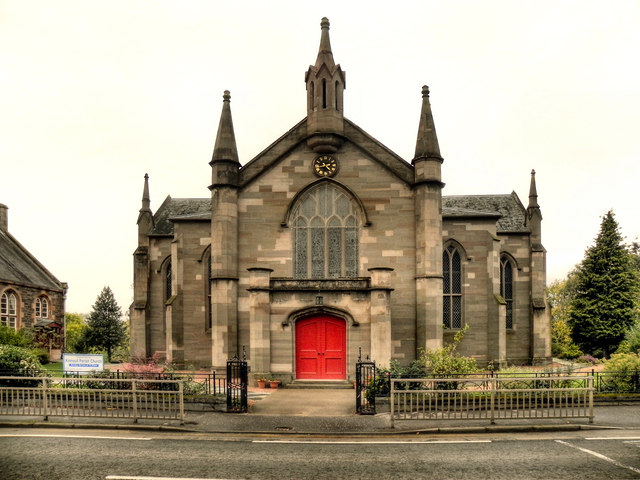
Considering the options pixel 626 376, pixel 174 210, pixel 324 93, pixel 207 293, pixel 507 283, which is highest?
pixel 324 93

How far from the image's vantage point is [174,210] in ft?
115

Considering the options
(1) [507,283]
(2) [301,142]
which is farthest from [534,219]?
(2) [301,142]

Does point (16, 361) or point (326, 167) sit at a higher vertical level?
point (326, 167)

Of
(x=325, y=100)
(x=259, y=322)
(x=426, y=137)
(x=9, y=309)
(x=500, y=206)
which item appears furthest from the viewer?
(x=9, y=309)

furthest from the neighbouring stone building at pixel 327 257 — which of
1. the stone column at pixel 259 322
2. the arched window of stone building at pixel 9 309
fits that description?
the arched window of stone building at pixel 9 309

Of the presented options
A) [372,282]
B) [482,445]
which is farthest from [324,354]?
[482,445]

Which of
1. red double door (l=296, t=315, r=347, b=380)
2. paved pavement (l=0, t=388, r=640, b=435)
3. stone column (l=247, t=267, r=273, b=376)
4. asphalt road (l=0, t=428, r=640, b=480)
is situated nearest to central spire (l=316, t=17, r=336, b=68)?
stone column (l=247, t=267, r=273, b=376)

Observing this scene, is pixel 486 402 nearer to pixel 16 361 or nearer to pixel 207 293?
pixel 16 361

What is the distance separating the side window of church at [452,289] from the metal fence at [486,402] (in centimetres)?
999

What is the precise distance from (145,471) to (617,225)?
3686 cm

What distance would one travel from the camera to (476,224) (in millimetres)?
27047

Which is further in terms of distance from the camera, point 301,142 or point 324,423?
point 301,142

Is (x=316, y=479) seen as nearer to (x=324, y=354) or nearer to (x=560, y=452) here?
(x=560, y=452)

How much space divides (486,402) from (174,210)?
27.0 meters
